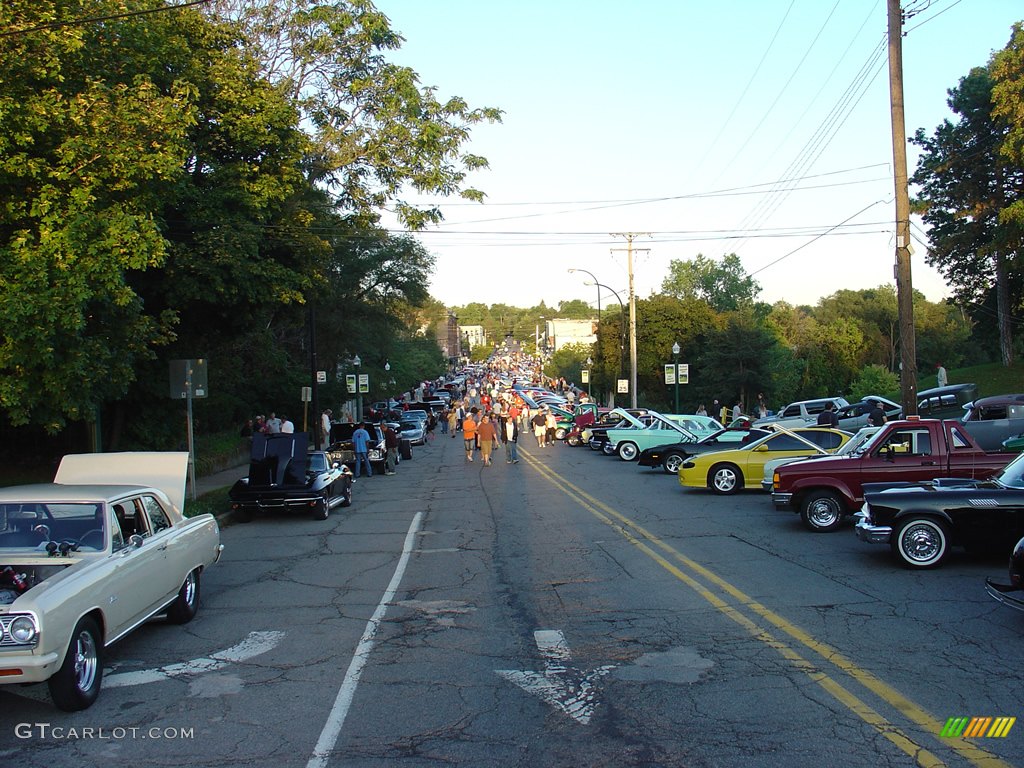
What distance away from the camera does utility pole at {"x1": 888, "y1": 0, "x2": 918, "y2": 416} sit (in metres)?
19.9

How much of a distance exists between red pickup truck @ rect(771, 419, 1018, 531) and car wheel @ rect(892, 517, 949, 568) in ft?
11.0

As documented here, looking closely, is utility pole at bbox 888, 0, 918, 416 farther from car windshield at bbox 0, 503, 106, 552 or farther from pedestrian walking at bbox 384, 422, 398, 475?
car windshield at bbox 0, 503, 106, 552

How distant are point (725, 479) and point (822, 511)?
561cm

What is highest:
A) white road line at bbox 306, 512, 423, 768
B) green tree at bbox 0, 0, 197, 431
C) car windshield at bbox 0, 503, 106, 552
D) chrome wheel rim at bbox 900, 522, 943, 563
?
green tree at bbox 0, 0, 197, 431

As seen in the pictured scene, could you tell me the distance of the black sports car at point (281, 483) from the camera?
688 inches

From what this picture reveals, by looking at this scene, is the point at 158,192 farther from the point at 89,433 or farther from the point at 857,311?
the point at 857,311

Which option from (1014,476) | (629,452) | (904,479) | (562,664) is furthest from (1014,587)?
(629,452)

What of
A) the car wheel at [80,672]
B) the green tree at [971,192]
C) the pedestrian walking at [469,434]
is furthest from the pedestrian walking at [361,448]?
the green tree at [971,192]

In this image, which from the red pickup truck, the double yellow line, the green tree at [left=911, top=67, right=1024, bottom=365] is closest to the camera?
the double yellow line

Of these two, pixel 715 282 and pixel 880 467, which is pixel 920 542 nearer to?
pixel 880 467

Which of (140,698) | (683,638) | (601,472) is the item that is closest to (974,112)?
(601,472)

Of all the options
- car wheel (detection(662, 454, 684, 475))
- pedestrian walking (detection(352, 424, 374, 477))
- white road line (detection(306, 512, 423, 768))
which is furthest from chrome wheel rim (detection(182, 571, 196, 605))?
pedestrian walking (detection(352, 424, 374, 477))

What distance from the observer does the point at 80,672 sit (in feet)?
21.4

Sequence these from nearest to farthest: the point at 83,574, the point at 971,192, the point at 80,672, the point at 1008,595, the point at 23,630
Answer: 1. the point at 23,630
2. the point at 80,672
3. the point at 83,574
4. the point at 1008,595
5. the point at 971,192
